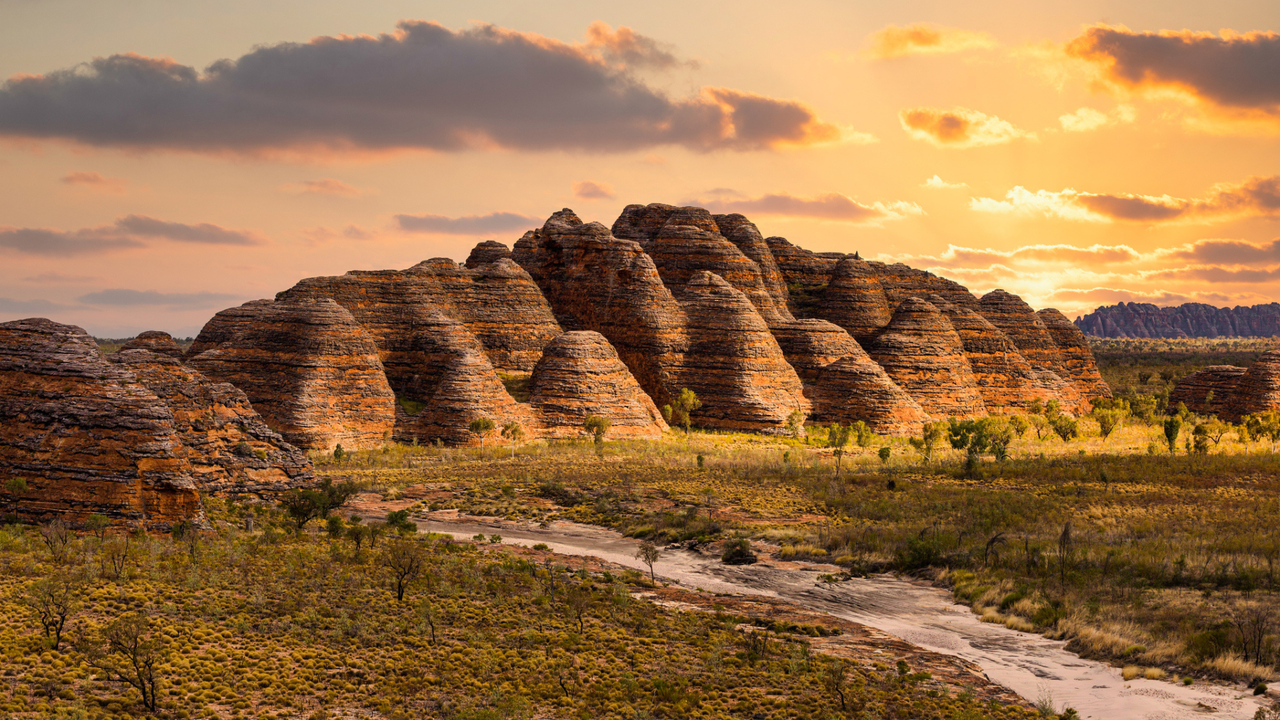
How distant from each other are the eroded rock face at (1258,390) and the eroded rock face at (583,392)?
50.0 meters

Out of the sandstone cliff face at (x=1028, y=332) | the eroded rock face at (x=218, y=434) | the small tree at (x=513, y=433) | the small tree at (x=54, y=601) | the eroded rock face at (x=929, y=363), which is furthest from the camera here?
the sandstone cliff face at (x=1028, y=332)

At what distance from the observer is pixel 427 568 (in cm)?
2791

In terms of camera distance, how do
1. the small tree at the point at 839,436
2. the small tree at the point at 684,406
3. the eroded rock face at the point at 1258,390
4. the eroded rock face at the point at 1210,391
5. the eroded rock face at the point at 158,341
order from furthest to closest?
the eroded rock face at the point at 1210,391, the eroded rock face at the point at 1258,390, the small tree at the point at 684,406, the eroded rock face at the point at 158,341, the small tree at the point at 839,436

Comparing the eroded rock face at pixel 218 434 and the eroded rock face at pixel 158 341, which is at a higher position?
the eroded rock face at pixel 158 341

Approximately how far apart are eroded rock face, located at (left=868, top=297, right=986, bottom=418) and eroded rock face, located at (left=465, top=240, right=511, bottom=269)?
3490 centimetres

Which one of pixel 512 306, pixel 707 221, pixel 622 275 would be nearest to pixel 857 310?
pixel 707 221

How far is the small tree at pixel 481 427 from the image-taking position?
180 ft

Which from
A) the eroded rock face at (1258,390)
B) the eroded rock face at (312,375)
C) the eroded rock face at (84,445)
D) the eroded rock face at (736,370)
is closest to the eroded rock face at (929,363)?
the eroded rock face at (736,370)

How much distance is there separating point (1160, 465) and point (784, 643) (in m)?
37.5

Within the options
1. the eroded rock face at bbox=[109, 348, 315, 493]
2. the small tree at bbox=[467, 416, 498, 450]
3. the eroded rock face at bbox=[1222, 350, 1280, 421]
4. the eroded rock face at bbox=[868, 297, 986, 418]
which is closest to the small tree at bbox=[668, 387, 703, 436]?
the small tree at bbox=[467, 416, 498, 450]

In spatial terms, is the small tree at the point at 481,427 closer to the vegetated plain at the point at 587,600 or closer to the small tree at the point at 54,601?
the vegetated plain at the point at 587,600

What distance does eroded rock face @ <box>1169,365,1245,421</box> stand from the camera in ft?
251

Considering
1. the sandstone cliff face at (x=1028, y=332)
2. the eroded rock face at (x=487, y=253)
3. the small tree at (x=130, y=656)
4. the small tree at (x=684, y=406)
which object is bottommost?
the small tree at (x=130, y=656)

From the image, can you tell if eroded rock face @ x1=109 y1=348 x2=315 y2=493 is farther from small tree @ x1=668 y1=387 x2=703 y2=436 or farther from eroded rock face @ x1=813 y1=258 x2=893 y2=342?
eroded rock face @ x1=813 y1=258 x2=893 y2=342
